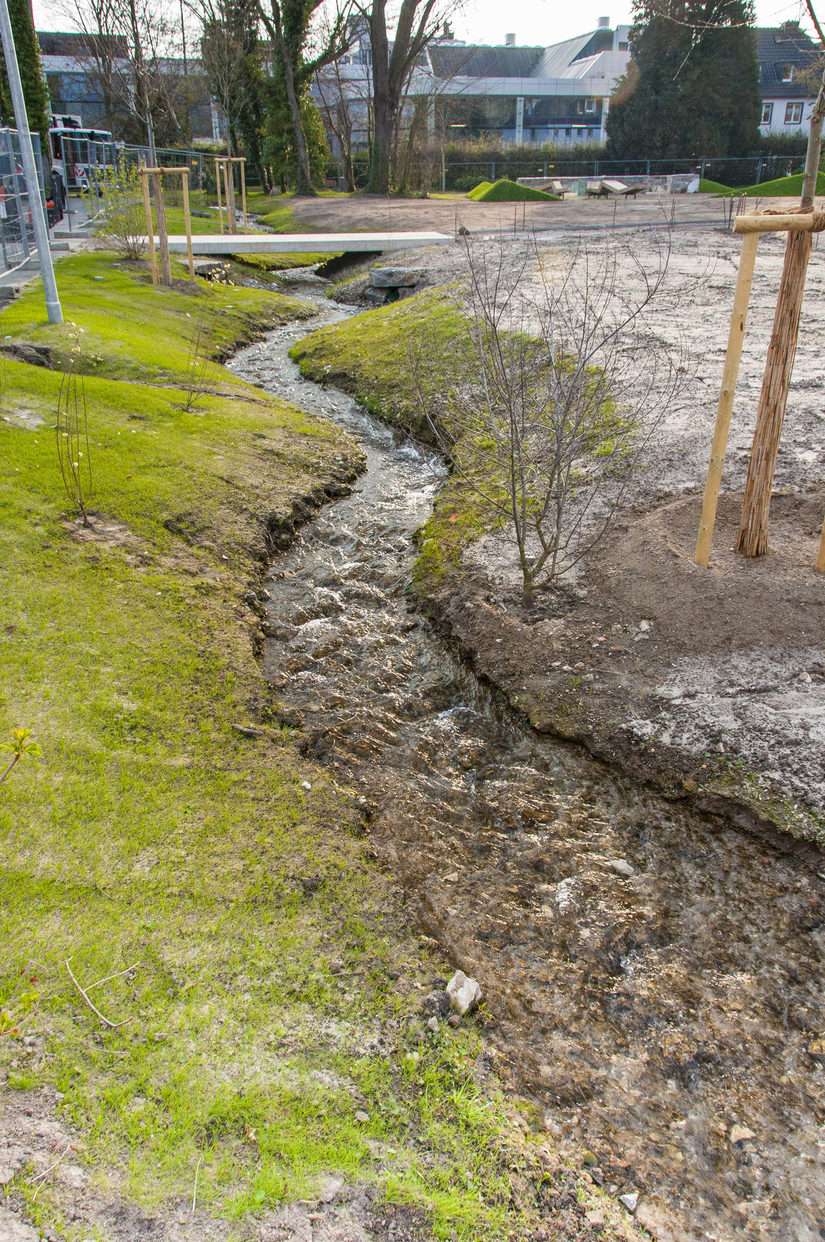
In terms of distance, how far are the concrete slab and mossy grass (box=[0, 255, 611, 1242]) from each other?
1682cm

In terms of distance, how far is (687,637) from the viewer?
5531 millimetres

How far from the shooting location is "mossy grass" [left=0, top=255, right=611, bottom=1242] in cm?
274

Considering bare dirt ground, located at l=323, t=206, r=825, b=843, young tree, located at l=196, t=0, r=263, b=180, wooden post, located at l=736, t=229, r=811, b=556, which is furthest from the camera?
young tree, located at l=196, t=0, r=263, b=180

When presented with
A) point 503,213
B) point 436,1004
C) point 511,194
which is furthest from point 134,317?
point 511,194

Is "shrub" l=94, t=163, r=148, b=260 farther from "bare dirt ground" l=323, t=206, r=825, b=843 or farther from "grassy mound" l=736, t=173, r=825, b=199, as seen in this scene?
"grassy mound" l=736, t=173, r=825, b=199

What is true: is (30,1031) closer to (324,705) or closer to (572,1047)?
(572,1047)

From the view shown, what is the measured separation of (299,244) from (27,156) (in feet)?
38.0

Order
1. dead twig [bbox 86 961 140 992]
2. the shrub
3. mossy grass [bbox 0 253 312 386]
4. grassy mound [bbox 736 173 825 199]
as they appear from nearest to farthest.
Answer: dead twig [bbox 86 961 140 992] → mossy grass [bbox 0 253 312 386] → the shrub → grassy mound [bbox 736 173 825 199]

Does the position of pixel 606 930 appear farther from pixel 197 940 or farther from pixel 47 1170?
pixel 47 1170

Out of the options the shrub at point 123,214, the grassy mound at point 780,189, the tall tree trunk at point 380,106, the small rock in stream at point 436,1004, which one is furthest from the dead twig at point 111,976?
the tall tree trunk at point 380,106

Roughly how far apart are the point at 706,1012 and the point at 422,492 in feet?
21.8

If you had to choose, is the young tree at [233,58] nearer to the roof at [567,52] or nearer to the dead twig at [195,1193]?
the roof at [567,52]

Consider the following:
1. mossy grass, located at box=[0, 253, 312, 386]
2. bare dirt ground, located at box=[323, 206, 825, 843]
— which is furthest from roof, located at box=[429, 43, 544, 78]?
bare dirt ground, located at box=[323, 206, 825, 843]

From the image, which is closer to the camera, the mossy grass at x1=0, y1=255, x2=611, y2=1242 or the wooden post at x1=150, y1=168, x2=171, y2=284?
the mossy grass at x1=0, y1=255, x2=611, y2=1242
